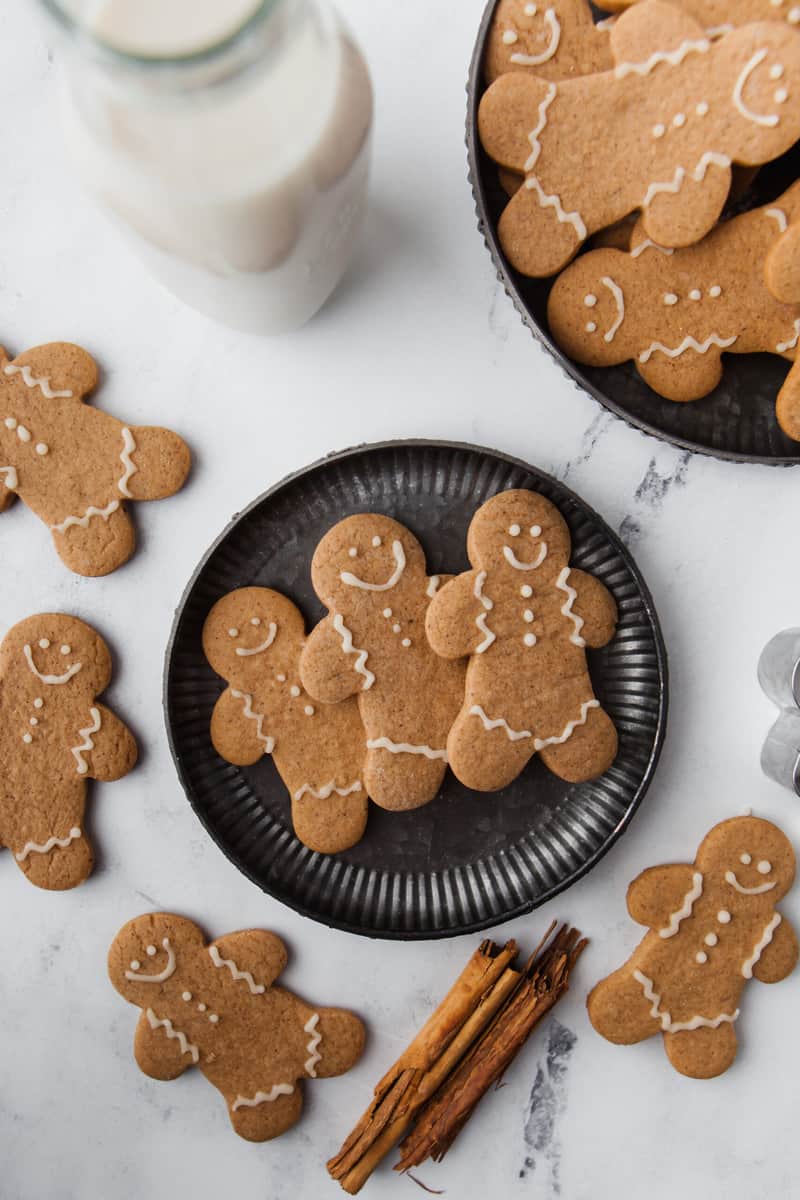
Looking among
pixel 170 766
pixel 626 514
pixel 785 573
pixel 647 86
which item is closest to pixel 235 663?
pixel 170 766

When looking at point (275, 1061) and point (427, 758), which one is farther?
point (275, 1061)

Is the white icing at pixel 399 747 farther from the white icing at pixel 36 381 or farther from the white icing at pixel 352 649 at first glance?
the white icing at pixel 36 381

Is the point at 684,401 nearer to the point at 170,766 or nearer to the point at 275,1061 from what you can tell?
the point at 170,766

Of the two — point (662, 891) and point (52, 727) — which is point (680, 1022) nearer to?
point (662, 891)

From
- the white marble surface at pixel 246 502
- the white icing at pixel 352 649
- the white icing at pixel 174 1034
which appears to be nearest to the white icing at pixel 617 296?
the white marble surface at pixel 246 502

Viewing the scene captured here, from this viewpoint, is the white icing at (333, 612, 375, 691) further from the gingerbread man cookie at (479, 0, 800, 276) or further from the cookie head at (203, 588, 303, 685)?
the gingerbread man cookie at (479, 0, 800, 276)

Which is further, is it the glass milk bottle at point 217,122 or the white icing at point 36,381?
the white icing at point 36,381

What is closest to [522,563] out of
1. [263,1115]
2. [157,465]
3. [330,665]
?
[330,665]
